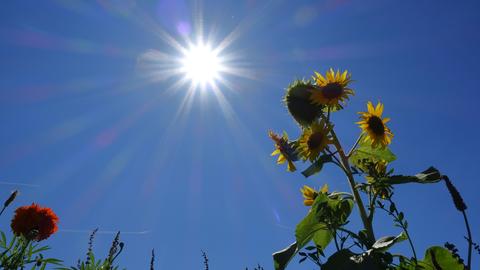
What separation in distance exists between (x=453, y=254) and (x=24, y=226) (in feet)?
13.1

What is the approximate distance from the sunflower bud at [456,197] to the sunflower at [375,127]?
128cm

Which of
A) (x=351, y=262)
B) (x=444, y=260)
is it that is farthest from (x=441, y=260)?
(x=351, y=262)

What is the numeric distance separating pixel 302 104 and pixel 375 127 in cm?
66

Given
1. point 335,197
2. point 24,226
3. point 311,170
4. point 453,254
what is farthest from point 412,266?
point 24,226

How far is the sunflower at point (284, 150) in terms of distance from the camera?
336 centimetres

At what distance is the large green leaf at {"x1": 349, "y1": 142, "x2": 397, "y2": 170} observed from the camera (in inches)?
109

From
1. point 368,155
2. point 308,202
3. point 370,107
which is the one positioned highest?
point 370,107

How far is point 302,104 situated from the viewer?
3252 mm

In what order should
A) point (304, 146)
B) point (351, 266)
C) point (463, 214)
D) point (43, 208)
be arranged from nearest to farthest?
point (463, 214), point (351, 266), point (304, 146), point (43, 208)

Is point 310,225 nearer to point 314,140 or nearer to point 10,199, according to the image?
point 314,140

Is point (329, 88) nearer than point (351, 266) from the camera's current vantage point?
No

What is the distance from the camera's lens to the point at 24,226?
3889 mm

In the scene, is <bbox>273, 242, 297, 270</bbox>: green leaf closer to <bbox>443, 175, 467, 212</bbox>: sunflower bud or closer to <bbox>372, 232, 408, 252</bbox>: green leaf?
<bbox>372, 232, 408, 252</bbox>: green leaf

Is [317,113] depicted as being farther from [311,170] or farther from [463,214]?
[463,214]
